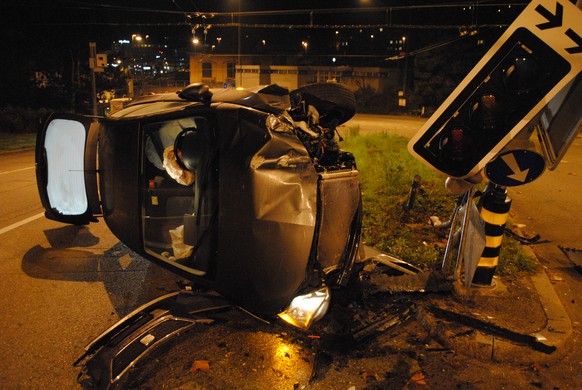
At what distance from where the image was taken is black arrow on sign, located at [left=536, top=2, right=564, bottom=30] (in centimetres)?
320

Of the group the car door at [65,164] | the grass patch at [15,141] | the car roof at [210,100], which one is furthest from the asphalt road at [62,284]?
the grass patch at [15,141]

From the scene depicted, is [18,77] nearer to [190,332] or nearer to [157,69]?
[190,332]

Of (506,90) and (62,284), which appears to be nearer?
(506,90)

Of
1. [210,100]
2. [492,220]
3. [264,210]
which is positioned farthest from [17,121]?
[492,220]

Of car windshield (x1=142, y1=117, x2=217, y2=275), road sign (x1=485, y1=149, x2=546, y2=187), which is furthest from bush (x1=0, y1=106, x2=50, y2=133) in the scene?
road sign (x1=485, y1=149, x2=546, y2=187)

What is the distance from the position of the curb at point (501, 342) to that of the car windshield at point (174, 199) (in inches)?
82.8

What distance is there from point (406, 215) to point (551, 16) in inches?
176

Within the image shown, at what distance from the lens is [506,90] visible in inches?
144

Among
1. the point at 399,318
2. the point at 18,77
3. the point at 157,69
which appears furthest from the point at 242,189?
the point at 157,69

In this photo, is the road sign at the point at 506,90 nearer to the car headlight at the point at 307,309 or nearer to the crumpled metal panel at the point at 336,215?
the crumpled metal panel at the point at 336,215

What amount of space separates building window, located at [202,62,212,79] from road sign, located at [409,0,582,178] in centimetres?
6472

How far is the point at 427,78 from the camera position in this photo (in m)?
47.0

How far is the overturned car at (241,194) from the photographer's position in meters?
3.01

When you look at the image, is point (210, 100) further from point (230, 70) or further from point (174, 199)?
point (230, 70)
